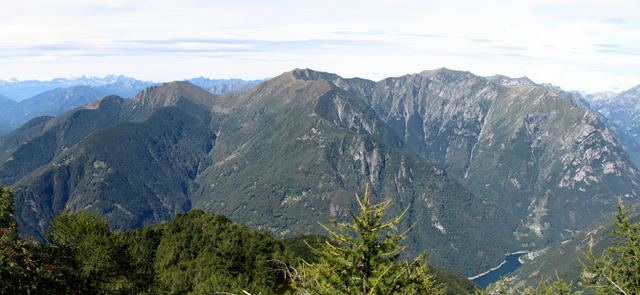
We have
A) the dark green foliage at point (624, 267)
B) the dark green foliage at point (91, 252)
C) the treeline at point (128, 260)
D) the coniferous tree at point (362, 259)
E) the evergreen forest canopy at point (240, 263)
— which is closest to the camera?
the coniferous tree at point (362, 259)

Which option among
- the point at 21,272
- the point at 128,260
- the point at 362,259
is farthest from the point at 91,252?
the point at 362,259

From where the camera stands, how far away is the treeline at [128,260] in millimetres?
25516

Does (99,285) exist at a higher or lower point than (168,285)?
higher

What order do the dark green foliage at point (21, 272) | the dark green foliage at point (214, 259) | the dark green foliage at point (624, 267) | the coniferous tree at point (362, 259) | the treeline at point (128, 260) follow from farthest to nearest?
the dark green foliage at point (214, 259), the dark green foliage at point (624, 267), the treeline at point (128, 260), the dark green foliage at point (21, 272), the coniferous tree at point (362, 259)

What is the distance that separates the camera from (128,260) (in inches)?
2130

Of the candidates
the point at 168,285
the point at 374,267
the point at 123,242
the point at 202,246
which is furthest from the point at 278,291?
the point at 374,267

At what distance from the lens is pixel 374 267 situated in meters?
17.8

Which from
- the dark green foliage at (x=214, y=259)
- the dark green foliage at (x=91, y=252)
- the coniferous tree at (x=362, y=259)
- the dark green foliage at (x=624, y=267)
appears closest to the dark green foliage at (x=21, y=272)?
the dark green foliage at (x=91, y=252)

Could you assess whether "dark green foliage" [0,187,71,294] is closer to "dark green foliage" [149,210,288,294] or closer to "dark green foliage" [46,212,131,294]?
"dark green foliage" [46,212,131,294]

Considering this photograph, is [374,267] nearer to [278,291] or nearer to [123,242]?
[123,242]

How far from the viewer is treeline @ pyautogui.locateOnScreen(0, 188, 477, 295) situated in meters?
25.5

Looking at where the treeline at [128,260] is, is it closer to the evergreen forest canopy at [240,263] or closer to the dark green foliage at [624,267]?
the evergreen forest canopy at [240,263]

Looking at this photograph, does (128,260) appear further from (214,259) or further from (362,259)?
(362,259)

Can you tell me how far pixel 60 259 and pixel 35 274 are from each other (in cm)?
1844
